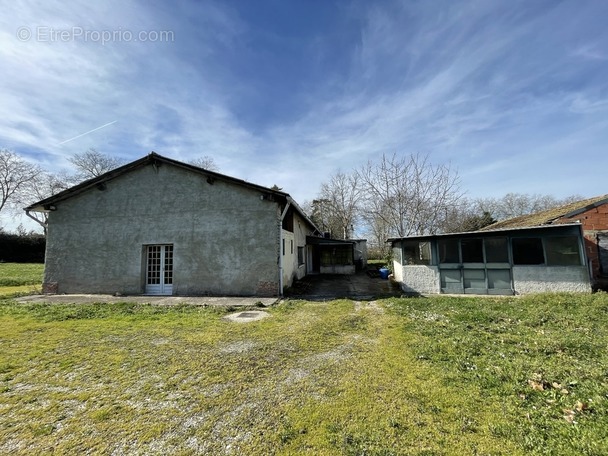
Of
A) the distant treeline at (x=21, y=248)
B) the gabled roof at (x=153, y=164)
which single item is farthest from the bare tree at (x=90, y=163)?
the gabled roof at (x=153, y=164)

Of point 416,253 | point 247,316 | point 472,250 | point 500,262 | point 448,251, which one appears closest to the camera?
point 247,316

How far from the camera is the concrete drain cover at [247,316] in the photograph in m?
7.36

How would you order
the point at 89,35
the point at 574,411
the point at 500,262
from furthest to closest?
the point at 500,262 → the point at 89,35 → the point at 574,411

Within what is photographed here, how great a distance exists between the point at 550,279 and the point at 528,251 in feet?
3.64

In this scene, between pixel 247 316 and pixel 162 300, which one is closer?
pixel 247 316

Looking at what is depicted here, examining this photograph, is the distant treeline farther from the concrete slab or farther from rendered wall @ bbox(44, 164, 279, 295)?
the concrete slab

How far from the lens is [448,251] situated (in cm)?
1082

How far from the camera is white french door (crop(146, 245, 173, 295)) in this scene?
11.7 metres

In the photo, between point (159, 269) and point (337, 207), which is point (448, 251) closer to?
point (159, 269)

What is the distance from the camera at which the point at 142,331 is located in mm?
6309

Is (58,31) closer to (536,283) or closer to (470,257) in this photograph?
(470,257)

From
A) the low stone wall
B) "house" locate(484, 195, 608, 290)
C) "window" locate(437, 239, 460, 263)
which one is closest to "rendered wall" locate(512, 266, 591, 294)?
"house" locate(484, 195, 608, 290)

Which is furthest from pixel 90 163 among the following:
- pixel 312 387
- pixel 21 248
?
pixel 312 387

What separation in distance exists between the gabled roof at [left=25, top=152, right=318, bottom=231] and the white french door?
3.45 metres
